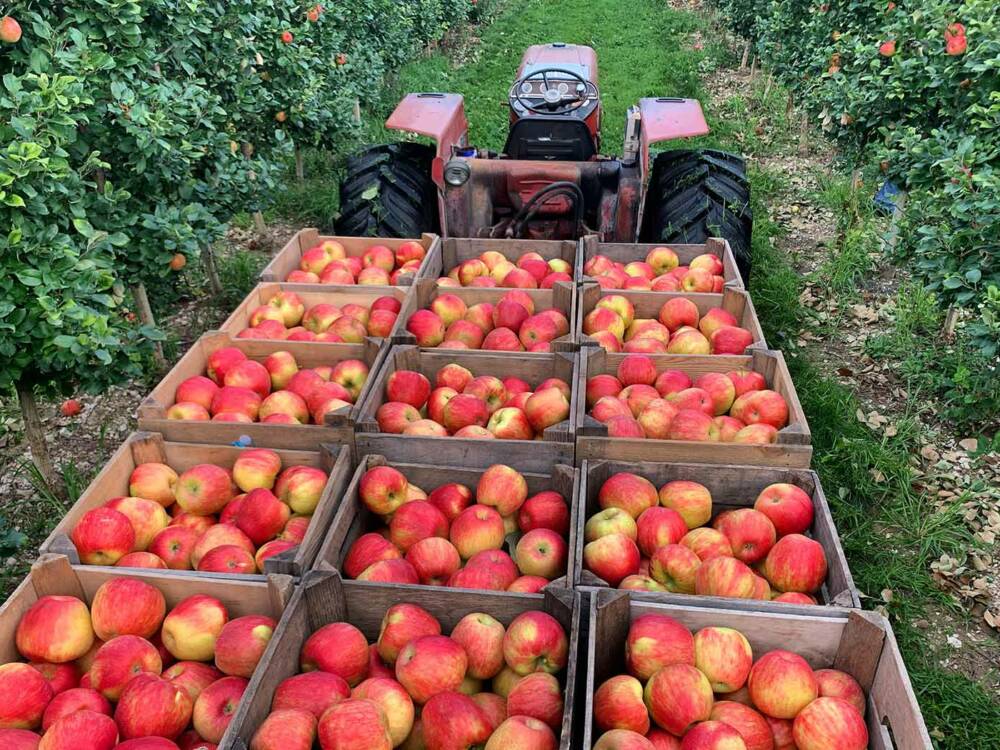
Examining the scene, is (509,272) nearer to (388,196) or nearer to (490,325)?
(490,325)

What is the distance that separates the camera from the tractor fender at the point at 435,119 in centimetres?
519

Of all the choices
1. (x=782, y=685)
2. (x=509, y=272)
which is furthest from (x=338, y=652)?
(x=509, y=272)

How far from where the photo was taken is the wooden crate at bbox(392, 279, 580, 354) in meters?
3.56

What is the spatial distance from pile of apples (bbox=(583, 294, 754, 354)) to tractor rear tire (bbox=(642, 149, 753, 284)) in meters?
1.15

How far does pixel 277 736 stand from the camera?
1.76m

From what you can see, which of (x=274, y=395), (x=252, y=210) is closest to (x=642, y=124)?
(x=252, y=210)

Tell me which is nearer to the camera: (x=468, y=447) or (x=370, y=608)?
(x=370, y=608)

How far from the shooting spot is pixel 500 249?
4.42 metres

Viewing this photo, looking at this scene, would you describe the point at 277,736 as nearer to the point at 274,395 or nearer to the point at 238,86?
the point at 274,395

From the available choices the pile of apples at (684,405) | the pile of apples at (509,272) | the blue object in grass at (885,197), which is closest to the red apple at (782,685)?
the pile of apples at (684,405)

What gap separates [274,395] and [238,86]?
2.88m

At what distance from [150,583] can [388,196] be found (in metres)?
3.36

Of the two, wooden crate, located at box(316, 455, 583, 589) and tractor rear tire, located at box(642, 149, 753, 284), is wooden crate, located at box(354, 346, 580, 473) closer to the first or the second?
wooden crate, located at box(316, 455, 583, 589)

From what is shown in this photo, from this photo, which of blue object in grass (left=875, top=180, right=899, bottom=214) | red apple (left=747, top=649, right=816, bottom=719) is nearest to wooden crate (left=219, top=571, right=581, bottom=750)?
red apple (left=747, top=649, right=816, bottom=719)
